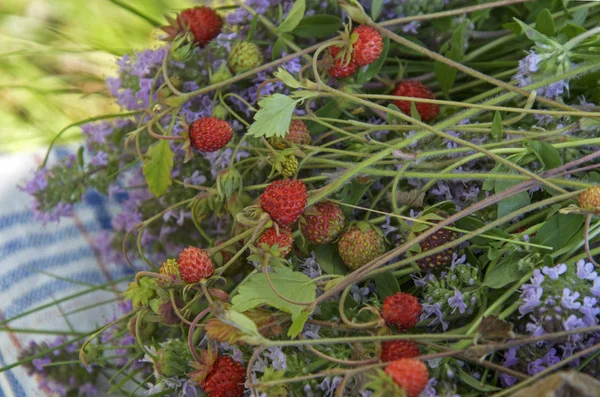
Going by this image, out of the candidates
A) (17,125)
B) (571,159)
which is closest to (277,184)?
(571,159)

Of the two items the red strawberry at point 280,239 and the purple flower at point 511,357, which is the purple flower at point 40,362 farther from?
the purple flower at point 511,357

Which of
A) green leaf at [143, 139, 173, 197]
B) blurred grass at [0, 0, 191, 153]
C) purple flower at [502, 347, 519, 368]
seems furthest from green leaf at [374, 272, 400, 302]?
blurred grass at [0, 0, 191, 153]

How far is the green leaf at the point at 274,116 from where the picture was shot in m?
0.50

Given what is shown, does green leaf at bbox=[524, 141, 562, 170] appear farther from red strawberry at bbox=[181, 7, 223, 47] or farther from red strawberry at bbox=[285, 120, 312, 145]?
red strawberry at bbox=[181, 7, 223, 47]

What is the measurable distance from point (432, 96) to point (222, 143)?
24 cm

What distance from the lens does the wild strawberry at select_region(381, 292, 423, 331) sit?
1.52 feet

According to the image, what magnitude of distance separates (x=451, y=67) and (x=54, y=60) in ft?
2.54

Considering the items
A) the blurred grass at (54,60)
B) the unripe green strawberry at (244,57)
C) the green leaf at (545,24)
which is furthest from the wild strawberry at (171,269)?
the blurred grass at (54,60)

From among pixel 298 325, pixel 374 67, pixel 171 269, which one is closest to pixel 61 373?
pixel 171 269

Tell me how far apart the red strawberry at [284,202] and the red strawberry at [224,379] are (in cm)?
13

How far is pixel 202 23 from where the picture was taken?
636mm

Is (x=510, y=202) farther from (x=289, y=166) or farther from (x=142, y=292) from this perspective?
(x=142, y=292)

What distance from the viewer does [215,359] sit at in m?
0.51

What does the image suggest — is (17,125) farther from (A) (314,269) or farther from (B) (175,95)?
(A) (314,269)
